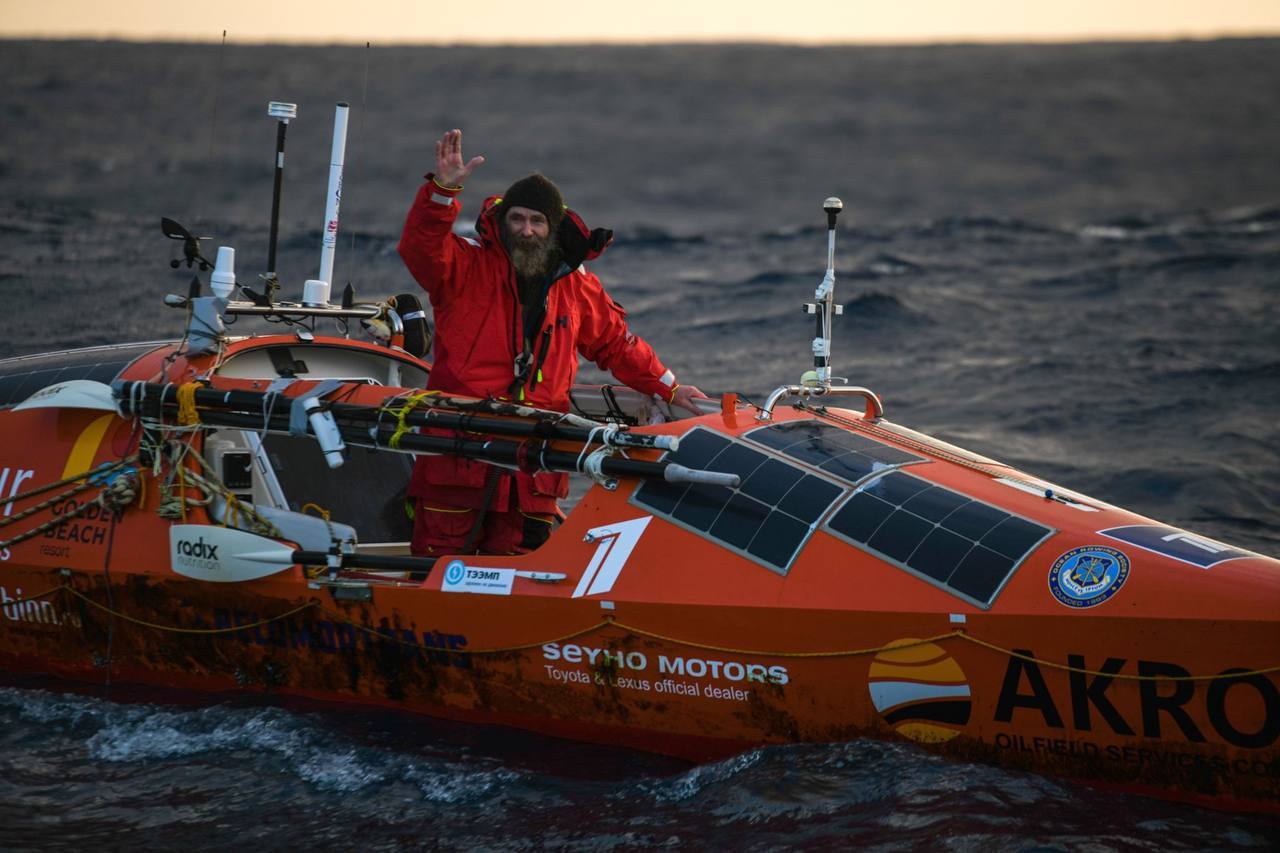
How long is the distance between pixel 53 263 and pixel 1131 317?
1391 cm

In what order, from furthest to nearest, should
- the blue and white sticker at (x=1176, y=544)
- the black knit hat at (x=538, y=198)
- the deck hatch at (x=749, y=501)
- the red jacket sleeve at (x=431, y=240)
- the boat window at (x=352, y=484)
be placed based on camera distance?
the boat window at (x=352, y=484), the black knit hat at (x=538, y=198), the red jacket sleeve at (x=431, y=240), the deck hatch at (x=749, y=501), the blue and white sticker at (x=1176, y=544)

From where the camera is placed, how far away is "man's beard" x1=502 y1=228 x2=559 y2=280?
271 inches

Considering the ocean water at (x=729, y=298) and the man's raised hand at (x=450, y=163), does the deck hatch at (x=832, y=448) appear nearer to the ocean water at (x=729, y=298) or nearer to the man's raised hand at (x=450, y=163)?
the ocean water at (x=729, y=298)

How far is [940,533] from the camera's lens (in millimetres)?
5852

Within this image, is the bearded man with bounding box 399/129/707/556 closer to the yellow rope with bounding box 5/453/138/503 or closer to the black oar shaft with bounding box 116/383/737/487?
the black oar shaft with bounding box 116/383/737/487

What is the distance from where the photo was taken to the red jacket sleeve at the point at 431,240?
6512 millimetres

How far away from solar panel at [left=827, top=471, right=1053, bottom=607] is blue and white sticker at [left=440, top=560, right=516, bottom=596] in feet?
4.60

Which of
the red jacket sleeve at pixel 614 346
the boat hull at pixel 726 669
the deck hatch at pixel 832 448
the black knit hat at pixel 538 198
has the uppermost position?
the black knit hat at pixel 538 198

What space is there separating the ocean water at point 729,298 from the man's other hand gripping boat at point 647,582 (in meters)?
0.20

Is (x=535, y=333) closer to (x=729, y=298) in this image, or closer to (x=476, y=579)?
(x=476, y=579)

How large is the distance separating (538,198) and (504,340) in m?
0.68

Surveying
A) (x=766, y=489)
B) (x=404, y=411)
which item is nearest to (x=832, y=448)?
(x=766, y=489)

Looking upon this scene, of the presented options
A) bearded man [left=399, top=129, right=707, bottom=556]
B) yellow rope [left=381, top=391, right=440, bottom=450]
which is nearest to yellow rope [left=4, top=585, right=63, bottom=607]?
bearded man [left=399, top=129, right=707, bottom=556]

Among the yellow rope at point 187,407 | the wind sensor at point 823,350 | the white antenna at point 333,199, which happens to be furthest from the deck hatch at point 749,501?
the white antenna at point 333,199
